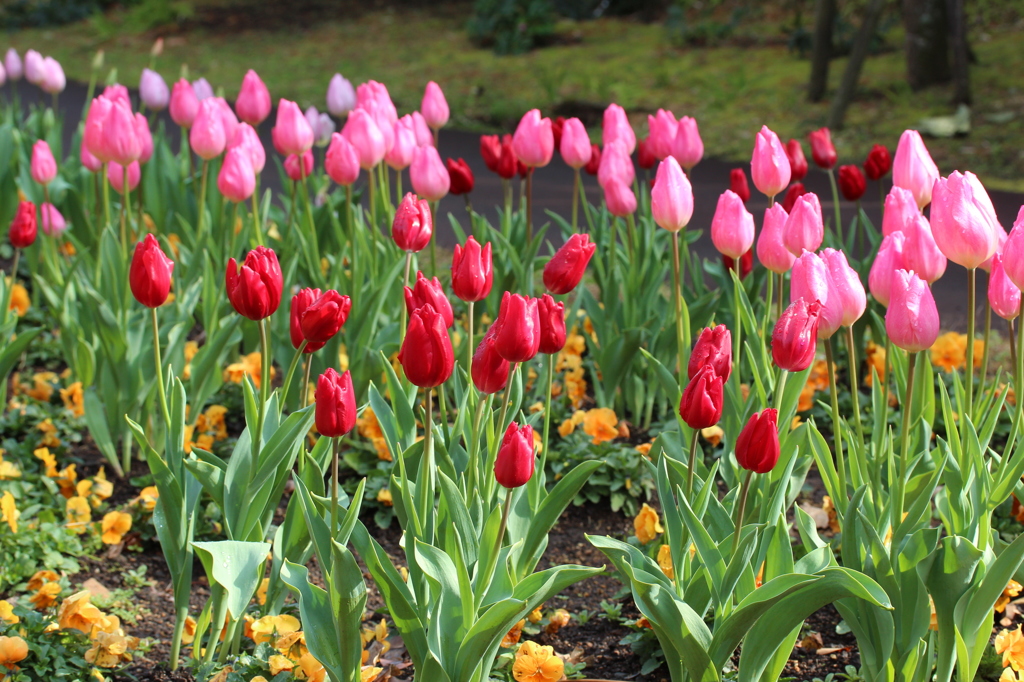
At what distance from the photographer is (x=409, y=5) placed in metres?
16.1

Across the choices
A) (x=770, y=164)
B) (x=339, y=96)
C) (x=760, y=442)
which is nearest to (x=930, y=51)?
(x=339, y=96)

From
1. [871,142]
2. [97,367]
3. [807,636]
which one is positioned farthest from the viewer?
Result: [871,142]

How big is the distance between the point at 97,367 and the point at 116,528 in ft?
2.15

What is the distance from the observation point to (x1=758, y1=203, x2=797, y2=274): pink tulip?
205 centimetres

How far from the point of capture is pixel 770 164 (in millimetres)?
2207

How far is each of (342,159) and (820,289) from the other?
1.52 meters

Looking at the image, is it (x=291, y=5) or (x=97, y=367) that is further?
(x=291, y=5)

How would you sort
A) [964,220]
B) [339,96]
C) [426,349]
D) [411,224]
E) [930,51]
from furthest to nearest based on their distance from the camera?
[930,51]
[339,96]
[411,224]
[964,220]
[426,349]

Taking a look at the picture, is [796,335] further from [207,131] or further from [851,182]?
[207,131]

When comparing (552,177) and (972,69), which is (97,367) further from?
(972,69)

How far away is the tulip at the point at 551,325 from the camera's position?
1.71 meters

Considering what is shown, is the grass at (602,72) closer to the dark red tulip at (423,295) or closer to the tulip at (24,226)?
the tulip at (24,226)

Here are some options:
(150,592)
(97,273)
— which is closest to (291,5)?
(97,273)

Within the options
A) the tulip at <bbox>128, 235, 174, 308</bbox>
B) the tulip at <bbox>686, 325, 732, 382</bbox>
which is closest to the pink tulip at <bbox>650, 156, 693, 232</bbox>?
the tulip at <bbox>686, 325, 732, 382</bbox>
